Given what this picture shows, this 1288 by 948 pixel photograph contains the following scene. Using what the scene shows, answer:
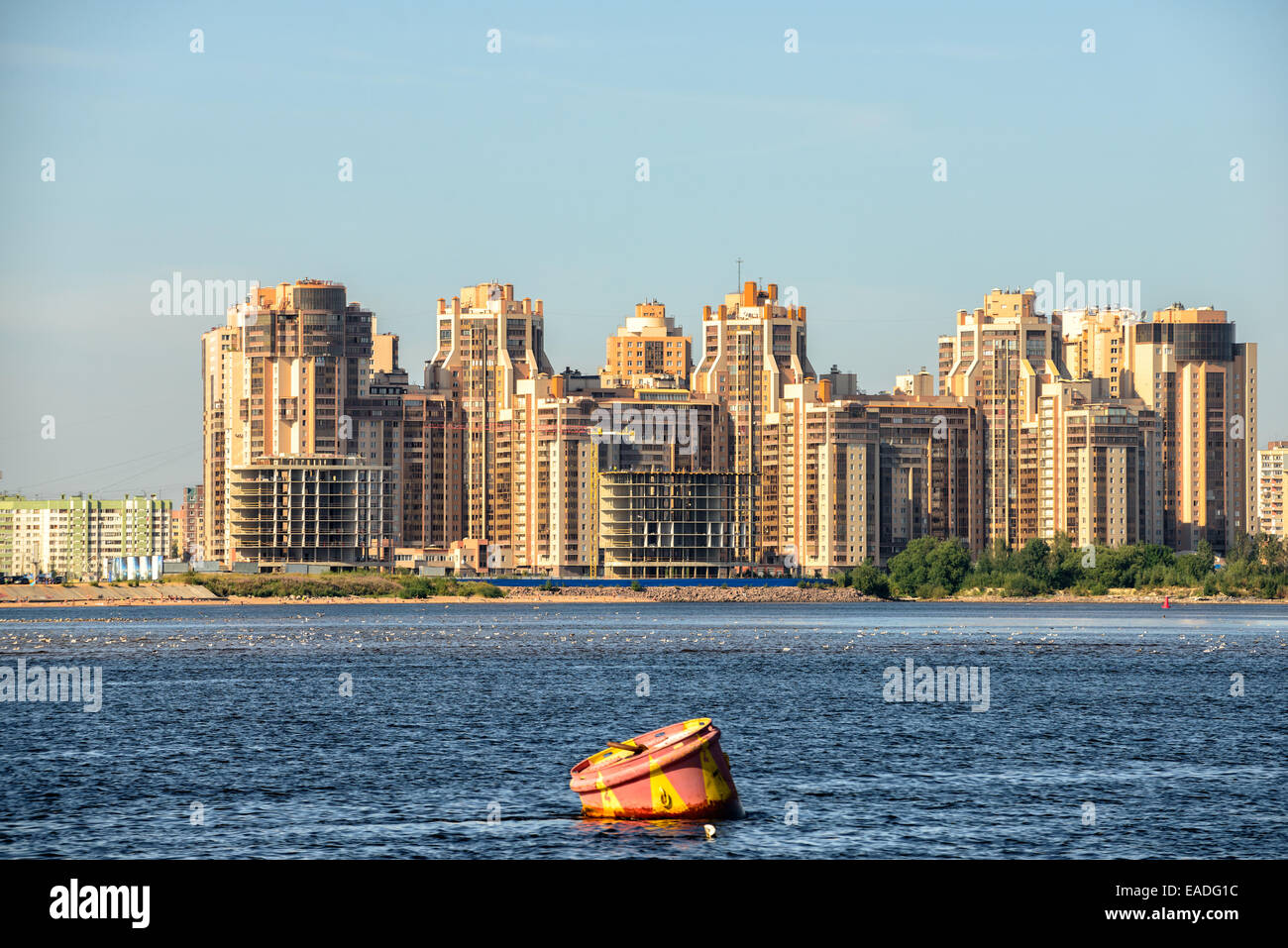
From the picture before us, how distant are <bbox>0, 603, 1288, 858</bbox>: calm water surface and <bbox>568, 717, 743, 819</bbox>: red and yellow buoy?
55cm

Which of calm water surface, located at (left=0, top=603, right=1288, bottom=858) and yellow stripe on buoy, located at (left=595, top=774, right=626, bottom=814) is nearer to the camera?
calm water surface, located at (left=0, top=603, right=1288, bottom=858)

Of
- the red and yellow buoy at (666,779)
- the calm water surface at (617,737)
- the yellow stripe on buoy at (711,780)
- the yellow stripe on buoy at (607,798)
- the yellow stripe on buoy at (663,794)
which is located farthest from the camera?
the yellow stripe on buoy at (607,798)

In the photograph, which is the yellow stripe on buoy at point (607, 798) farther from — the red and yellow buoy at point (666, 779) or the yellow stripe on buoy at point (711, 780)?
the yellow stripe on buoy at point (711, 780)

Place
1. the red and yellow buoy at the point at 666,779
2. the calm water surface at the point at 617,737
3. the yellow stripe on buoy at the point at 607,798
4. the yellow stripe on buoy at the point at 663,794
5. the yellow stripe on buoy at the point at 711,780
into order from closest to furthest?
the red and yellow buoy at the point at 666,779 → the yellow stripe on buoy at the point at 663,794 → the yellow stripe on buoy at the point at 711,780 → the calm water surface at the point at 617,737 → the yellow stripe on buoy at the point at 607,798

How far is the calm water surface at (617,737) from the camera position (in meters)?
44.2

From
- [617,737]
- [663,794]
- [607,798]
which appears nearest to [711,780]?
[663,794]

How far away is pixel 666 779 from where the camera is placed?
43562 mm

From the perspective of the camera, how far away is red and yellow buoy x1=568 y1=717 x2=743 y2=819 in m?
43.3

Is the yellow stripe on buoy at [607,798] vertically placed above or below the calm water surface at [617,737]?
above

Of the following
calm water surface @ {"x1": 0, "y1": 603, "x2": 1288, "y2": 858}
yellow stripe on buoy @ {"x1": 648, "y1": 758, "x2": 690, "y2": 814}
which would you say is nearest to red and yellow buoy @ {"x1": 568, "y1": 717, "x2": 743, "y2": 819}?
yellow stripe on buoy @ {"x1": 648, "y1": 758, "x2": 690, "y2": 814}

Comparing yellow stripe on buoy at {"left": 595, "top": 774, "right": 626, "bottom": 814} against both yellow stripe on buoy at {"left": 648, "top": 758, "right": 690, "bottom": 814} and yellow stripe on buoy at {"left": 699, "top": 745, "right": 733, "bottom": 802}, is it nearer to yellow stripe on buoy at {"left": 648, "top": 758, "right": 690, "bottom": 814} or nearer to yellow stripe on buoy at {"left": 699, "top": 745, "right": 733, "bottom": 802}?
yellow stripe on buoy at {"left": 648, "top": 758, "right": 690, "bottom": 814}

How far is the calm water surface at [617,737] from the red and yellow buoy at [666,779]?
1.82 ft

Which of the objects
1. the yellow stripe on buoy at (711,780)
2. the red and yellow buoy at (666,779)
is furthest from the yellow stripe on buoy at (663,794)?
the yellow stripe on buoy at (711,780)

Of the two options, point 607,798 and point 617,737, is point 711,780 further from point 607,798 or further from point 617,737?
point 617,737
